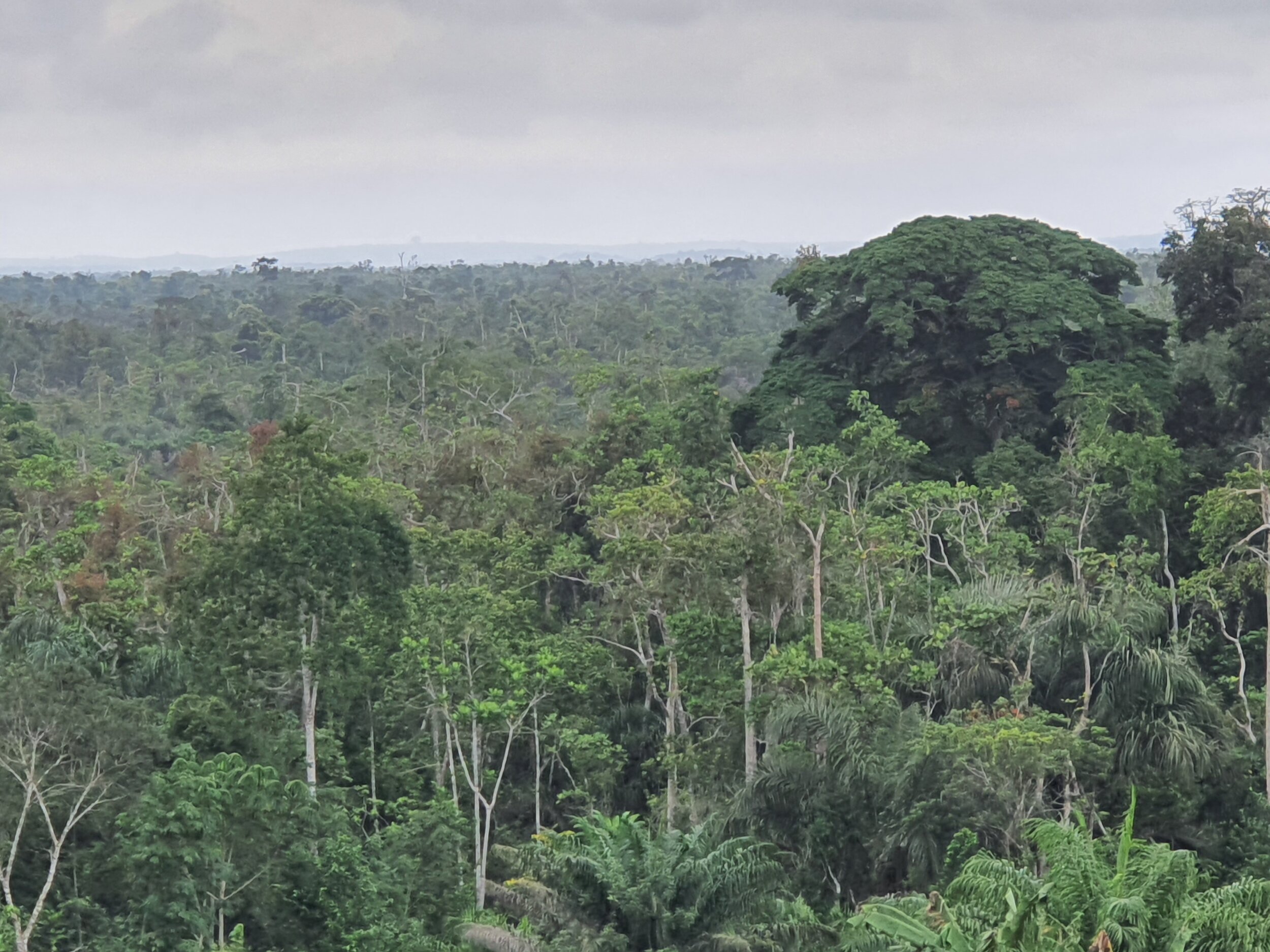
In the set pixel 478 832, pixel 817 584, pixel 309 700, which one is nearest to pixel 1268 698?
pixel 817 584

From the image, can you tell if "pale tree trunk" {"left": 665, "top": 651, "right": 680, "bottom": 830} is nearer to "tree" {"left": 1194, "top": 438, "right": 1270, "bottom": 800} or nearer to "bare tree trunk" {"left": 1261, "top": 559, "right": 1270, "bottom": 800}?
"bare tree trunk" {"left": 1261, "top": 559, "right": 1270, "bottom": 800}

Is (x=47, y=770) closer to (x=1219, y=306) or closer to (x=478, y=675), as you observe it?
(x=478, y=675)

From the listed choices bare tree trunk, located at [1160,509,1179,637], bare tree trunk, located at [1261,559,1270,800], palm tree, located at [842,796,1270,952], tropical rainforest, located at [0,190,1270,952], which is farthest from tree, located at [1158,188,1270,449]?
palm tree, located at [842,796,1270,952]

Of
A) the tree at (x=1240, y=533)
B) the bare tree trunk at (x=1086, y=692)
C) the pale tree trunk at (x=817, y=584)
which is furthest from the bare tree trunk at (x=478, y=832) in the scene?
the tree at (x=1240, y=533)

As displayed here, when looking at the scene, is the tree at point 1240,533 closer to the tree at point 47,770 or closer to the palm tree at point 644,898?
the palm tree at point 644,898

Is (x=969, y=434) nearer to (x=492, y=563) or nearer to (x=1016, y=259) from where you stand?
(x=1016, y=259)
